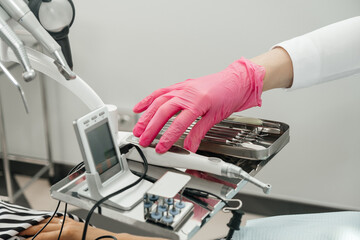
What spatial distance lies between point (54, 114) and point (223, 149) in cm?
154

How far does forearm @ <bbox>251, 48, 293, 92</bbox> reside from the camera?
1.13 m

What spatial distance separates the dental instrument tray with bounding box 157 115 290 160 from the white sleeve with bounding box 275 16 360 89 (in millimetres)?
202

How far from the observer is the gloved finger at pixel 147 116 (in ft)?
3.25

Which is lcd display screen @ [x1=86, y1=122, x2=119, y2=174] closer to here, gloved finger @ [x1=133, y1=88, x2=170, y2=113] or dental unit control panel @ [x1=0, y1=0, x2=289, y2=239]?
dental unit control panel @ [x1=0, y1=0, x2=289, y2=239]

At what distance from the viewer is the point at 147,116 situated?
3.32 ft

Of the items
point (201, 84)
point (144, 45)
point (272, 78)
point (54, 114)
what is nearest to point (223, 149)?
point (201, 84)

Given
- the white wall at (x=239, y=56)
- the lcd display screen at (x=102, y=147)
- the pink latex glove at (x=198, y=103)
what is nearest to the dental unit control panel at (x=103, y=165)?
the lcd display screen at (x=102, y=147)

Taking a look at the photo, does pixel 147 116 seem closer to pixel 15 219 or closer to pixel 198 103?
pixel 198 103

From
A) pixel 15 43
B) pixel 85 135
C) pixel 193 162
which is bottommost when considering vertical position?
pixel 193 162

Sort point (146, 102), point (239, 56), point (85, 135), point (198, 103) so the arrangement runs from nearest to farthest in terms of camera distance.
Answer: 1. point (85, 135)
2. point (198, 103)
3. point (146, 102)
4. point (239, 56)

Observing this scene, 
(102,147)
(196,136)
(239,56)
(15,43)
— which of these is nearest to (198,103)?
(196,136)

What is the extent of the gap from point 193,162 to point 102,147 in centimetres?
18

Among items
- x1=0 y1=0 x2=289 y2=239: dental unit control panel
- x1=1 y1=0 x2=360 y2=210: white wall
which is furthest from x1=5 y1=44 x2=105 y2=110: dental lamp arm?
x1=1 y1=0 x2=360 y2=210: white wall

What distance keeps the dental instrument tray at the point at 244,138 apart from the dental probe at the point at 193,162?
0.23 ft
